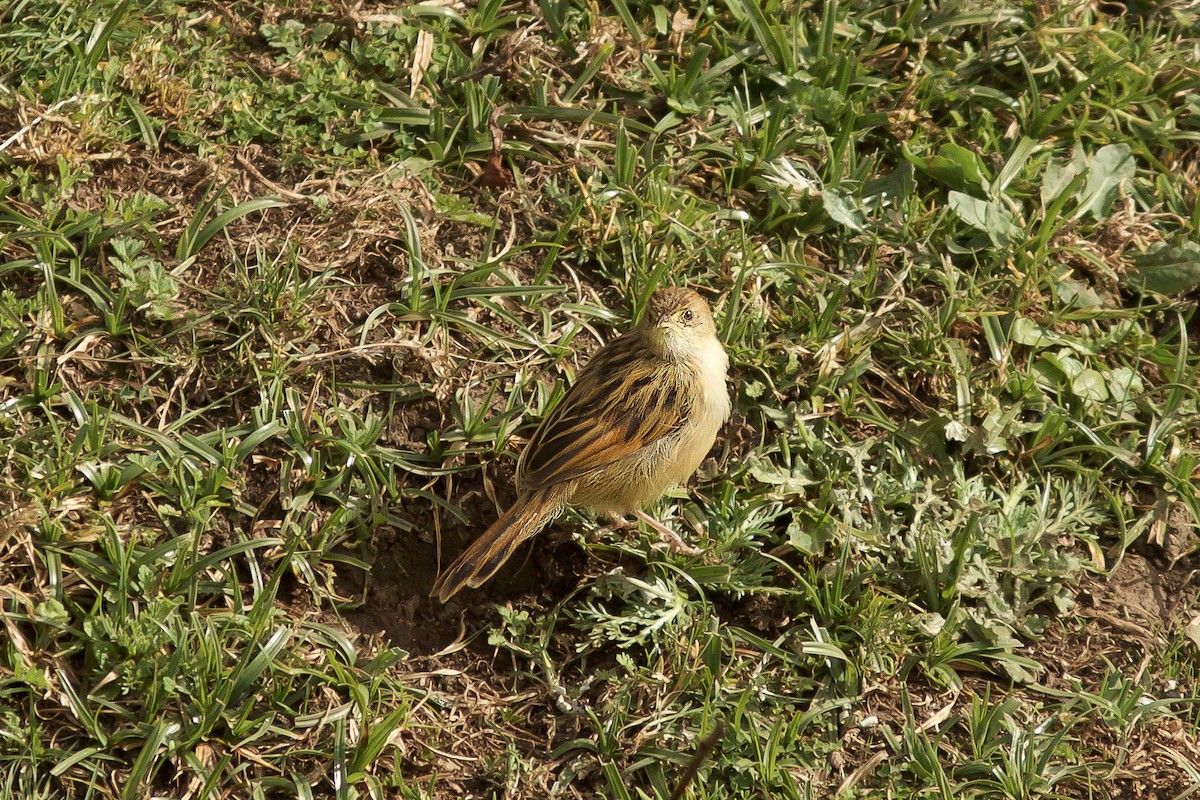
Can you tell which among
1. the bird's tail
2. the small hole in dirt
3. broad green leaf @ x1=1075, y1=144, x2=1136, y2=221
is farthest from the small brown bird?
broad green leaf @ x1=1075, y1=144, x2=1136, y2=221

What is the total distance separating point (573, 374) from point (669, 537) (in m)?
1.00

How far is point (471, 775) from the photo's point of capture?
16.5ft

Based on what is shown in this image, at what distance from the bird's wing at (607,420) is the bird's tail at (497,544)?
0.08 metres

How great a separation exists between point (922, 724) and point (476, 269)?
115 inches

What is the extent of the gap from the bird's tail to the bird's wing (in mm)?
84

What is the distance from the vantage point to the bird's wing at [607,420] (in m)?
5.34

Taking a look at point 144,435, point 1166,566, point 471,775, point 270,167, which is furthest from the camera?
Result: point 270,167

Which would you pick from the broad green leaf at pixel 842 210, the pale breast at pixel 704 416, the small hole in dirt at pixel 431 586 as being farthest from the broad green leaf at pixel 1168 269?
the small hole in dirt at pixel 431 586

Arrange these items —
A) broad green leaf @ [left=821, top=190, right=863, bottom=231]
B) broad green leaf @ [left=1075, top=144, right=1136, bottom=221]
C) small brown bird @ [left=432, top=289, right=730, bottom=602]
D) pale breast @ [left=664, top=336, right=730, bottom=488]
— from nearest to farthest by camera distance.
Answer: small brown bird @ [left=432, top=289, right=730, bottom=602]
pale breast @ [left=664, top=336, right=730, bottom=488]
broad green leaf @ [left=821, top=190, right=863, bottom=231]
broad green leaf @ [left=1075, top=144, right=1136, bottom=221]

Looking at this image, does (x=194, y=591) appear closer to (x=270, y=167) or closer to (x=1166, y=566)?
(x=270, y=167)

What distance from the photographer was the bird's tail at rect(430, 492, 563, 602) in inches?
203

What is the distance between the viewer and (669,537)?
220 inches

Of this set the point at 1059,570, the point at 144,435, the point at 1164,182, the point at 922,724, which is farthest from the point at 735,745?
the point at 1164,182

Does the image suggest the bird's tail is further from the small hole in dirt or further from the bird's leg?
the bird's leg
